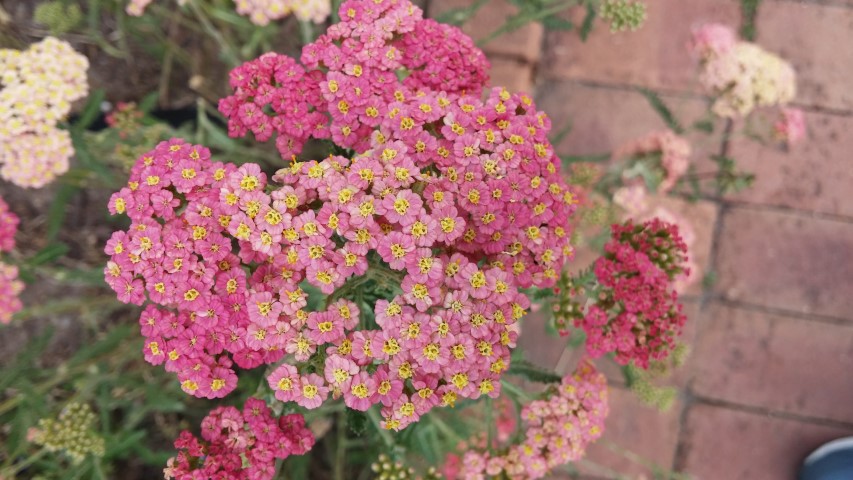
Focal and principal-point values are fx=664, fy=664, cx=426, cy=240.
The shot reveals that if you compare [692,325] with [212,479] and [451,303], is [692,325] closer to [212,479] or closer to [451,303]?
[451,303]

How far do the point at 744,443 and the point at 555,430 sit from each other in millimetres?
1492

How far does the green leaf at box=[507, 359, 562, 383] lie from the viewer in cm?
163

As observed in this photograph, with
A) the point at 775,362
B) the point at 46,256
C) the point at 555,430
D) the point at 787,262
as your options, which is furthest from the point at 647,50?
the point at 46,256

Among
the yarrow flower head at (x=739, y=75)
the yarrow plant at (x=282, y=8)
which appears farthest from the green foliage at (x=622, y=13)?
the yarrow plant at (x=282, y=8)

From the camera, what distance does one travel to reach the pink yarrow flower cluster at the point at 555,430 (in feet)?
5.08

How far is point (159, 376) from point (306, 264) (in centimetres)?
131

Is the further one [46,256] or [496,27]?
[496,27]

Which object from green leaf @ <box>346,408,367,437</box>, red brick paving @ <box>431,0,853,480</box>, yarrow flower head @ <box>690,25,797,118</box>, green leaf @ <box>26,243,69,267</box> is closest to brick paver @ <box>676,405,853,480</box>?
red brick paving @ <box>431,0,853,480</box>

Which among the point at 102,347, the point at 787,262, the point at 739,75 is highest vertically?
the point at 739,75

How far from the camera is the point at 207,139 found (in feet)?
7.18

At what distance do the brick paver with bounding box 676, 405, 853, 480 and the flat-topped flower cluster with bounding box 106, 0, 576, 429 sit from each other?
166 cm

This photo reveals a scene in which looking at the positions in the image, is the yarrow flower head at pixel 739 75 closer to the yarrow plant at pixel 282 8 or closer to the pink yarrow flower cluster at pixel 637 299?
the pink yarrow flower cluster at pixel 637 299

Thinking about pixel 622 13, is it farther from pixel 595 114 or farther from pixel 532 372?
pixel 532 372

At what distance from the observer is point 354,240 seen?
4.03ft
